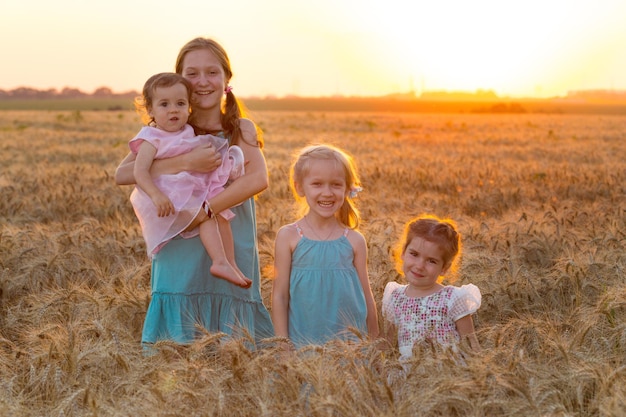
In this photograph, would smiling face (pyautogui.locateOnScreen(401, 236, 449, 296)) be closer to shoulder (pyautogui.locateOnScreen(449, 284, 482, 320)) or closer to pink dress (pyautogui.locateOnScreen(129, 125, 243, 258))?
shoulder (pyautogui.locateOnScreen(449, 284, 482, 320))

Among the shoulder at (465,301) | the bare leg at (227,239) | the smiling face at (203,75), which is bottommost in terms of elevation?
the shoulder at (465,301)

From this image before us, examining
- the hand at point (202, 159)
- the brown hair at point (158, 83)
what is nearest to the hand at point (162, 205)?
the hand at point (202, 159)

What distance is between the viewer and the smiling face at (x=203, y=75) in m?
4.05

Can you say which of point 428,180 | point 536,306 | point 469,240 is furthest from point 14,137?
point 536,306

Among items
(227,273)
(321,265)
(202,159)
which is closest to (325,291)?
(321,265)

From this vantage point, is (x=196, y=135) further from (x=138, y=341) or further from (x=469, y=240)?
(x=469, y=240)

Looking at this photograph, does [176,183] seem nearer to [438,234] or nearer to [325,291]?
[325,291]

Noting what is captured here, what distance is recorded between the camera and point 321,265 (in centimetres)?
390

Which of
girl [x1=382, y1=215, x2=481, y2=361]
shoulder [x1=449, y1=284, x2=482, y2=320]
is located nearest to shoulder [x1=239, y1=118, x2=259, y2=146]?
girl [x1=382, y1=215, x2=481, y2=361]

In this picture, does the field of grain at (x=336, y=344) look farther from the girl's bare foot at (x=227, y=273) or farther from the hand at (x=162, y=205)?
the hand at (x=162, y=205)

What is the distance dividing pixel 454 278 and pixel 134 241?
8.65ft

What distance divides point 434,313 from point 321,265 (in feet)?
1.95

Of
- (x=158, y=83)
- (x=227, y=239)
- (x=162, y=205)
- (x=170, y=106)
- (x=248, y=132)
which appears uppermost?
(x=158, y=83)

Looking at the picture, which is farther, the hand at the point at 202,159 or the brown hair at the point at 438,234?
the hand at the point at 202,159
